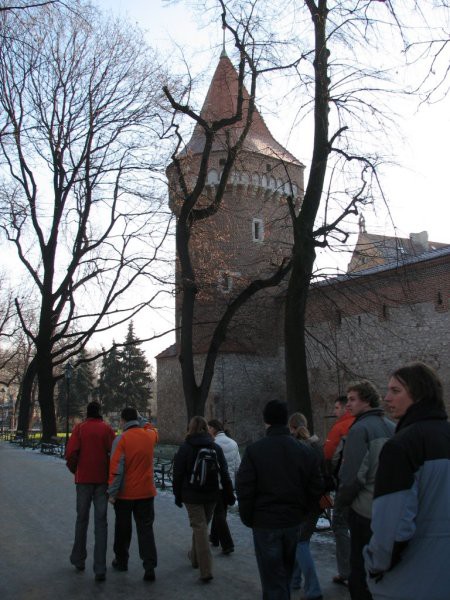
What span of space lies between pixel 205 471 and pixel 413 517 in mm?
3719

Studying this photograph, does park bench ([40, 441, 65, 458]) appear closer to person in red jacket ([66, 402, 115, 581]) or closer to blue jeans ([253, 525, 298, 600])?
person in red jacket ([66, 402, 115, 581])

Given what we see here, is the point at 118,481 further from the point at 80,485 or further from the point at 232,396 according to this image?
the point at 232,396

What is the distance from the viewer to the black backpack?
239 inches

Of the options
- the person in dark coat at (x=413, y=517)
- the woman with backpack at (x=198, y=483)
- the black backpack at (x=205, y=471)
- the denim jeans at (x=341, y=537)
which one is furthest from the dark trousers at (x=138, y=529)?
the person in dark coat at (x=413, y=517)

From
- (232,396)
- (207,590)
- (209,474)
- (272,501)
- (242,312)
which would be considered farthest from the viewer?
(232,396)

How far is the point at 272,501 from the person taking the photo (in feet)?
14.6

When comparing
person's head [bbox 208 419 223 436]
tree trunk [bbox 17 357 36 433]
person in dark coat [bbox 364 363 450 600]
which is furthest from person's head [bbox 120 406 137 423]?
tree trunk [bbox 17 357 36 433]

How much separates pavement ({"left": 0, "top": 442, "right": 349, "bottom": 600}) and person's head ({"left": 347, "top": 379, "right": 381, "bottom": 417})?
76.4 inches

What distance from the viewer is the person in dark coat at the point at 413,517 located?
2.59 meters

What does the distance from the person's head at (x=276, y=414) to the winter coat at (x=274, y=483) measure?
115mm

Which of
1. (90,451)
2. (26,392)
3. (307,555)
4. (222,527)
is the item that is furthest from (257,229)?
(307,555)

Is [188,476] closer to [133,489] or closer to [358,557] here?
[133,489]

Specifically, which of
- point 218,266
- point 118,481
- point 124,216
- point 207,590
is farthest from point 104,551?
point 124,216

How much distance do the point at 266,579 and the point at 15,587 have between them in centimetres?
276
